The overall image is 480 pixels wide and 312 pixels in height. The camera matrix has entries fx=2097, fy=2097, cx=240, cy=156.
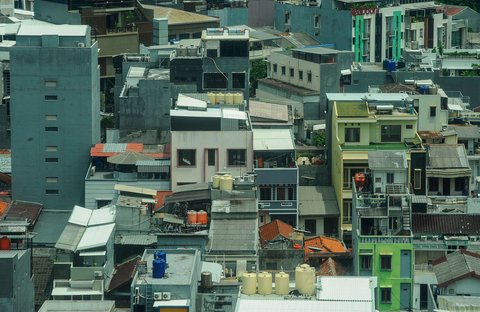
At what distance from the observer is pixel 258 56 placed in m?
158

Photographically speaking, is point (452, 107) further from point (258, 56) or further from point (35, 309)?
point (35, 309)

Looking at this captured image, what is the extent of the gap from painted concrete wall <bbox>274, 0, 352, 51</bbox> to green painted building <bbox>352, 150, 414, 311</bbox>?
2182 inches

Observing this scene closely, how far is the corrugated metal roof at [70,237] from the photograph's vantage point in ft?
343

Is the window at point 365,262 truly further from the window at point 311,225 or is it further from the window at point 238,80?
the window at point 238,80

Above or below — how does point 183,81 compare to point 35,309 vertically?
above

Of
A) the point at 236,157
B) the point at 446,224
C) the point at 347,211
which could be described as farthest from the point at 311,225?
the point at 446,224

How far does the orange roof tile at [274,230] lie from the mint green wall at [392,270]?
663 cm

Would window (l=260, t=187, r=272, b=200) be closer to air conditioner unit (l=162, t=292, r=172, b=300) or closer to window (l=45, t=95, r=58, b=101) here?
window (l=45, t=95, r=58, b=101)

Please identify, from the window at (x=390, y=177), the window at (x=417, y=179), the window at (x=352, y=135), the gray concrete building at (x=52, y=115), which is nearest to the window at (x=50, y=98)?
the gray concrete building at (x=52, y=115)

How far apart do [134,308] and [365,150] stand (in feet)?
94.7

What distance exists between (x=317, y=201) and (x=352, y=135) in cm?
426

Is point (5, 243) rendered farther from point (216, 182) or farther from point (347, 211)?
point (347, 211)

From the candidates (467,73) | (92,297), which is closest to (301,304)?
(92,297)

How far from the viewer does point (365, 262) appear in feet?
342
